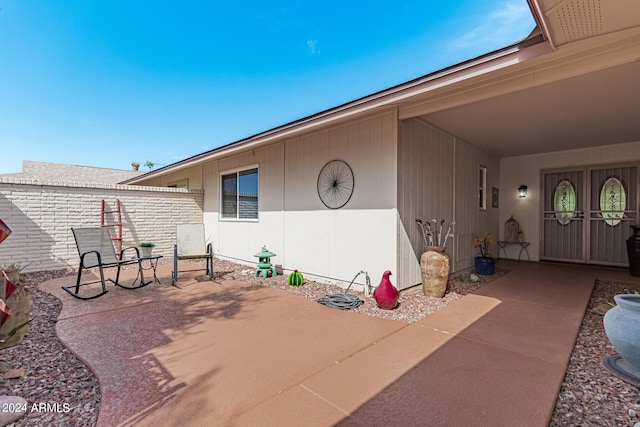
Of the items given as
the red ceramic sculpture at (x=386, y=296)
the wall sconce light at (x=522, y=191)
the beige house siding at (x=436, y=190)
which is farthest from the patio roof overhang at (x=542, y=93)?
the red ceramic sculpture at (x=386, y=296)

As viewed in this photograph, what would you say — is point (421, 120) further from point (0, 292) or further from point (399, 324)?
point (0, 292)

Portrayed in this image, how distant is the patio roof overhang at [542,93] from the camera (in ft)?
6.97

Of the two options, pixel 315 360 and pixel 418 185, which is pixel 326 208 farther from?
pixel 315 360

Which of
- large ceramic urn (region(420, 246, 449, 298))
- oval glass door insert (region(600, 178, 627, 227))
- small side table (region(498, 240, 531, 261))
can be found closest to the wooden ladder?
large ceramic urn (region(420, 246, 449, 298))

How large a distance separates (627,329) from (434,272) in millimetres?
2085

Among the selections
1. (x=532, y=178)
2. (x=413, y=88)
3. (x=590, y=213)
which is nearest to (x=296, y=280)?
(x=413, y=88)

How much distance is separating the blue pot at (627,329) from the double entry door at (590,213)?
5578 mm

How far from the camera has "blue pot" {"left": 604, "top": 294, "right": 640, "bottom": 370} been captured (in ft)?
6.30

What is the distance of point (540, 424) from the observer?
1.55 metres

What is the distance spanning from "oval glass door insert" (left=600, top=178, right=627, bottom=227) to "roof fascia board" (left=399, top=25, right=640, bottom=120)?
525 centimetres

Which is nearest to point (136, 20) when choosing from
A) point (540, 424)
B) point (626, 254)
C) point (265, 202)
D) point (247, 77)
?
point (247, 77)

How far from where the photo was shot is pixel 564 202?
6.63 meters

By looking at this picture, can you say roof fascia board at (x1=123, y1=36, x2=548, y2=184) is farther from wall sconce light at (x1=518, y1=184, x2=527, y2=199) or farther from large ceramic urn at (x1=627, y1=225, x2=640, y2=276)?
large ceramic urn at (x1=627, y1=225, x2=640, y2=276)

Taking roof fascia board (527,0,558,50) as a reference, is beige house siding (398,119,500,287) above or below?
below
